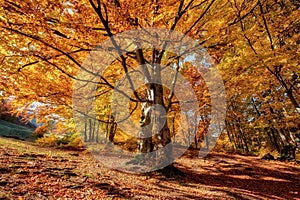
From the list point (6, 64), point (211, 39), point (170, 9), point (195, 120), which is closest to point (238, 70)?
point (211, 39)

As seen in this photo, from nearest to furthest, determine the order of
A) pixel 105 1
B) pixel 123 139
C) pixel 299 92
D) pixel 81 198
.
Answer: pixel 81 198 → pixel 105 1 → pixel 299 92 → pixel 123 139

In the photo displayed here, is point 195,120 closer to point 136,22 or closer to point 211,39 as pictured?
point 211,39

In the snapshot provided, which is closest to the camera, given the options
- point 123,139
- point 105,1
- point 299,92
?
point 105,1

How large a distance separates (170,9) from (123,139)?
1197 centimetres

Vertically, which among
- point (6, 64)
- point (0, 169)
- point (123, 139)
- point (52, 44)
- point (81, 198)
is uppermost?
point (52, 44)

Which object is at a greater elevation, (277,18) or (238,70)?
(277,18)

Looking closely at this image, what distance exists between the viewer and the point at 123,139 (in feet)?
51.0

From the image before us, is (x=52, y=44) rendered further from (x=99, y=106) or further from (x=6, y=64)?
(x=99, y=106)

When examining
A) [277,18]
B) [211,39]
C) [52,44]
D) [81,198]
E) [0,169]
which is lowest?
[81,198]

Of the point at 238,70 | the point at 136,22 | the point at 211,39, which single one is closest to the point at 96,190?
the point at 136,22

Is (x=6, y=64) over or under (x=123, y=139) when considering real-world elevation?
over

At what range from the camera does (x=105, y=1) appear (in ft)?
16.0

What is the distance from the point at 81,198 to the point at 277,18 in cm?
743

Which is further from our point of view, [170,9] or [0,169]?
[170,9]
